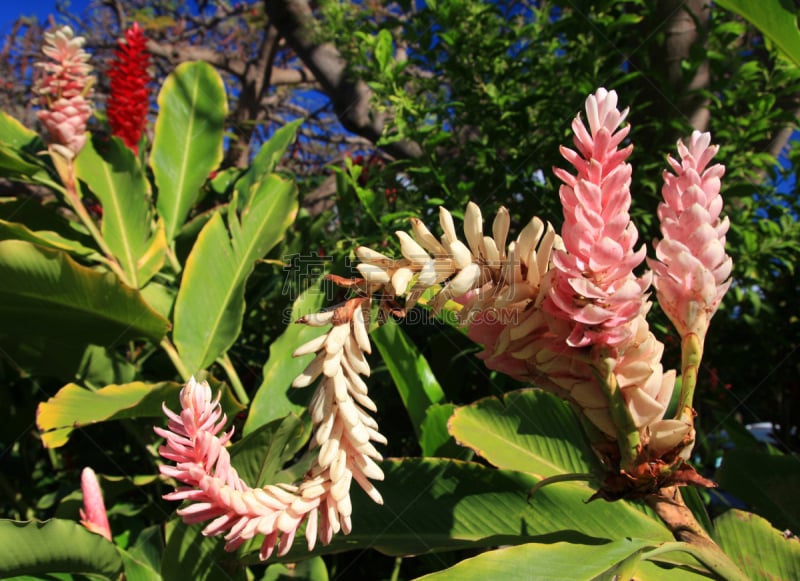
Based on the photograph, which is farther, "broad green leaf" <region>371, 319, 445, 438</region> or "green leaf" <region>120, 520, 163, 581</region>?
"broad green leaf" <region>371, 319, 445, 438</region>

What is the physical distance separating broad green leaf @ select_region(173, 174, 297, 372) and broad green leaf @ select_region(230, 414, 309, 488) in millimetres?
435

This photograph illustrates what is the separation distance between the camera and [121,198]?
5.90 ft

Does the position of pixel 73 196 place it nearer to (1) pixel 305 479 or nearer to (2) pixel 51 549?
(2) pixel 51 549

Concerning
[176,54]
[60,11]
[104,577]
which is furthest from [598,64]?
[60,11]

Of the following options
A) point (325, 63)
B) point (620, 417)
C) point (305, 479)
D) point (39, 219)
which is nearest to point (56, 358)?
point (39, 219)

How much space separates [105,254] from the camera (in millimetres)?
1759

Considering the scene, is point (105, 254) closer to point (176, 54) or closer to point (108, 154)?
point (108, 154)

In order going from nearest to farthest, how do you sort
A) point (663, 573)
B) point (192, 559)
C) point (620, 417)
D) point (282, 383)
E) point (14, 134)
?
1. point (620, 417)
2. point (663, 573)
3. point (192, 559)
4. point (282, 383)
5. point (14, 134)

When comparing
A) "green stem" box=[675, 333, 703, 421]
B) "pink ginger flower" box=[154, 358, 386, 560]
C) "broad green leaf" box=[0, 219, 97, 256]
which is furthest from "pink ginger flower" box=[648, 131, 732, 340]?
"broad green leaf" box=[0, 219, 97, 256]

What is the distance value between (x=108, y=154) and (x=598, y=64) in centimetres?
155

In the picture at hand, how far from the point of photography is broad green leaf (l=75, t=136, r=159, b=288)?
1.67 m

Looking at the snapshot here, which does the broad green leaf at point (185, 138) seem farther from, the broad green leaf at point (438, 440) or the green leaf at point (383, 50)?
the broad green leaf at point (438, 440)

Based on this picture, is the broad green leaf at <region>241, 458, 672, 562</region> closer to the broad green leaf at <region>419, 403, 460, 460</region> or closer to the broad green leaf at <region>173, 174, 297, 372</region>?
the broad green leaf at <region>419, 403, 460, 460</region>

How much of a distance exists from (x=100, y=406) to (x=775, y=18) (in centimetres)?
138
